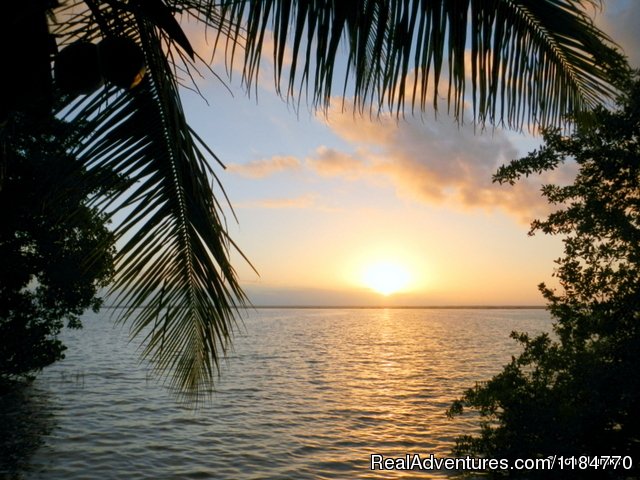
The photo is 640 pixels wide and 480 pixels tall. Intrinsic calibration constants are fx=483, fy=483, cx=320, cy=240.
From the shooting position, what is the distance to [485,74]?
212cm

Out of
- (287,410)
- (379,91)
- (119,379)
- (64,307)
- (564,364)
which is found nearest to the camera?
(379,91)

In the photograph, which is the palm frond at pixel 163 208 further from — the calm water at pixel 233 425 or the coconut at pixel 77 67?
the calm water at pixel 233 425

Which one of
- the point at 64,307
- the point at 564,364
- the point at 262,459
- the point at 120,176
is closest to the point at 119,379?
the point at 64,307

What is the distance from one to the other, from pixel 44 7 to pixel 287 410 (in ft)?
54.8

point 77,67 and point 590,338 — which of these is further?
point 590,338

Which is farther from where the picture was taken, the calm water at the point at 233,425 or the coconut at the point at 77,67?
the calm water at the point at 233,425

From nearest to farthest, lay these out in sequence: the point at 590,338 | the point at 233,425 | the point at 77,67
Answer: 1. the point at 77,67
2. the point at 590,338
3. the point at 233,425

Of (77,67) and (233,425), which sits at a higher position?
(77,67)

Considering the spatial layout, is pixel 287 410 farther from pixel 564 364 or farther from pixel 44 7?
pixel 44 7

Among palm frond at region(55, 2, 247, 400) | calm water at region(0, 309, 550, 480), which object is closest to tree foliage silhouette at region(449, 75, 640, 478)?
calm water at region(0, 309, 550, 480)

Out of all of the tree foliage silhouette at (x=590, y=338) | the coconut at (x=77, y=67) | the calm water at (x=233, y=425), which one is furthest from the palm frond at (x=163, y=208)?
the calm water at (x=233, y=425)

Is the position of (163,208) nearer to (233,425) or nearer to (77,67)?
(77,67)

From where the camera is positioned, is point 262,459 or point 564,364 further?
point 262,459

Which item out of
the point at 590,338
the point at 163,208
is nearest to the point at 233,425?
the point at 590,338
